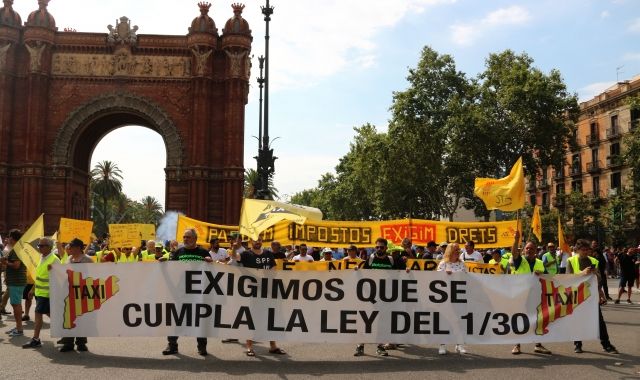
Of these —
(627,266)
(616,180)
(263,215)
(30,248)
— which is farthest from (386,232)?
(616,180)

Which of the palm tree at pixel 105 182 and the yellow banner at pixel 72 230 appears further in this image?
the palm tree at pixel 105 182

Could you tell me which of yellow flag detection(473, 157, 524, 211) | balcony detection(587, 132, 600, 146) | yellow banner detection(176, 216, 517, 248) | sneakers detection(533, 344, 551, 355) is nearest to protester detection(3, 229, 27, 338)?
yellow banner detection(176, 216, 517, 248)

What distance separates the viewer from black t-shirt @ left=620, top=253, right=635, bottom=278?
19.9 m

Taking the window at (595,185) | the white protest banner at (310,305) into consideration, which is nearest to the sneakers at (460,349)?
the white protest banner at (310,305)

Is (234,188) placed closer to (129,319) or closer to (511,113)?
(511,113)

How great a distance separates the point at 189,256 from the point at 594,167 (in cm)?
6177

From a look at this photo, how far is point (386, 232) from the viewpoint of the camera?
719 inches

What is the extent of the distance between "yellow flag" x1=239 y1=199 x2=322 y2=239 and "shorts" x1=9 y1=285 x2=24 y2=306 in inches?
176

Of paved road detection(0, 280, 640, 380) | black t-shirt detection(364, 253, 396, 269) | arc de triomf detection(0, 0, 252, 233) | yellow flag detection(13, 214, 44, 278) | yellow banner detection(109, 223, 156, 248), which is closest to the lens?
paved road detection(0, 280, 640, 380)

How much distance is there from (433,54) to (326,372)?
38.4 metres

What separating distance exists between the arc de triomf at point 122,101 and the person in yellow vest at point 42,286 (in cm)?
2663

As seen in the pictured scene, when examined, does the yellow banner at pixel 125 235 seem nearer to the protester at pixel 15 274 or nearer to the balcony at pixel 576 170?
the protester at pixel 15 274

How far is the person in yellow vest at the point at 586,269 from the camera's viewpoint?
10180 millimetres

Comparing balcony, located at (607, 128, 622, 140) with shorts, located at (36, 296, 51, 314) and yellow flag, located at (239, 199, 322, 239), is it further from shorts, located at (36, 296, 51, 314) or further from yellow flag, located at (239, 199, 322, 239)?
→ shorts, located at (36, 296, 51, 314)
